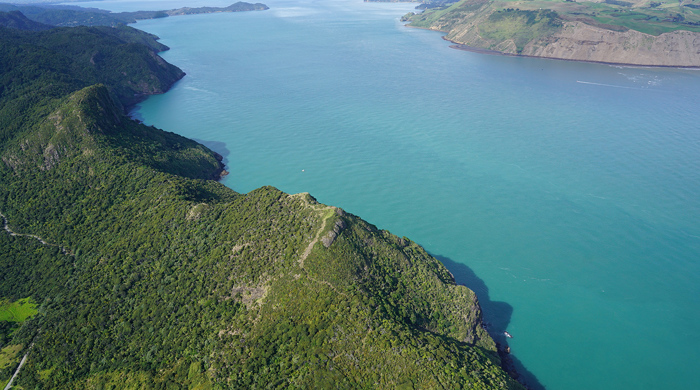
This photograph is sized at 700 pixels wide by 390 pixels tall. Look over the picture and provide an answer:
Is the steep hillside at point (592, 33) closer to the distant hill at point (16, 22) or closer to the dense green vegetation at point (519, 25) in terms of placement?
the dense green vegetation at point (519, 25)

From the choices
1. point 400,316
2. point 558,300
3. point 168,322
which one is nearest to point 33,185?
point 168,322

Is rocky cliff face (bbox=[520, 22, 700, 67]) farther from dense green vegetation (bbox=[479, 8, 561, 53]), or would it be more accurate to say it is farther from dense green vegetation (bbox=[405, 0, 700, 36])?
dense green vegetation (bbox=[479, 8, 561, 53])

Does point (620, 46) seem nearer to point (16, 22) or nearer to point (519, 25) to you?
point (519, 25)

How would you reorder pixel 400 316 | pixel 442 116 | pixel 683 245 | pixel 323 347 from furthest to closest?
pixel 442 116
pixel 683 245
pixel 400 316
pixel 323 347

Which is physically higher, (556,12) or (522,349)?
(556,12)

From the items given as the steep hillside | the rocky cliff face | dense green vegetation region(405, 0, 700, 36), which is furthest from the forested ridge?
dense green vegetation region(405, 0, 700, 36)

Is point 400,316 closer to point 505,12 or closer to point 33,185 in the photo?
point 33,185

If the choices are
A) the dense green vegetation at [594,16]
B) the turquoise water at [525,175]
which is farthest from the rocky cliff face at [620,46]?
the turquoise water at [525,175]
